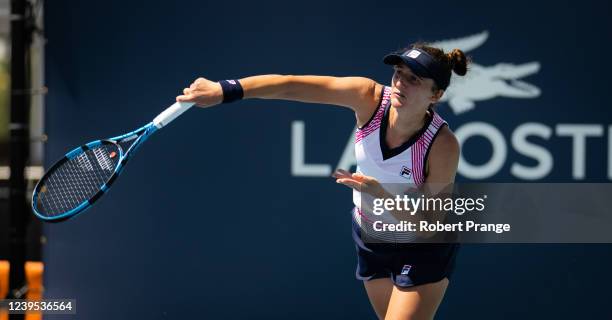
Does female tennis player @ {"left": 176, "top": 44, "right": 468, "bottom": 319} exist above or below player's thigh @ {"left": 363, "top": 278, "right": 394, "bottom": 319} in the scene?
above

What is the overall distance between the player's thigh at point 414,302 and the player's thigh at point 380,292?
0.49 feet

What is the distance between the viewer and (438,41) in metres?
4.66

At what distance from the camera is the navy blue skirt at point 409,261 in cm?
344

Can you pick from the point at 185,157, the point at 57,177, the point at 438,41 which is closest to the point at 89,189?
the point at 57,177

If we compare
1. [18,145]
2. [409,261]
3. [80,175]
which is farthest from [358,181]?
[18,145]

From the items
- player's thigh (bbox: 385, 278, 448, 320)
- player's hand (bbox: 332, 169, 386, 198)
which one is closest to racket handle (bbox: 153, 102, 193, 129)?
player's hand (bbox: 332, 169, 386, 198)

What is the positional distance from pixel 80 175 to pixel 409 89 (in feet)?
4.81

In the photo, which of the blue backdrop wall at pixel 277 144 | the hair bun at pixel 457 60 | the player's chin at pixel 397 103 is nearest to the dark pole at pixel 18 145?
the blue backdrop wall at pixel 277 144

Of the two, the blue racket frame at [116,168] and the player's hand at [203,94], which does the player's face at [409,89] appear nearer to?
the player's hand at [203,94]

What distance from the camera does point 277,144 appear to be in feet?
15.4

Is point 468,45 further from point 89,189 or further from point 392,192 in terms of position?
point 89,189

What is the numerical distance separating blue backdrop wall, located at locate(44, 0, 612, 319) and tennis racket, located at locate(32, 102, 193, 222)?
879 mm

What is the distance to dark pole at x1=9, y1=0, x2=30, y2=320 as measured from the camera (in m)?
3.71

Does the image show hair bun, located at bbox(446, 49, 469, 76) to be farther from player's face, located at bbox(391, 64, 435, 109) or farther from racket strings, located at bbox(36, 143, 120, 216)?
racket strings, located at bbox(36, 143, 120, 216)
